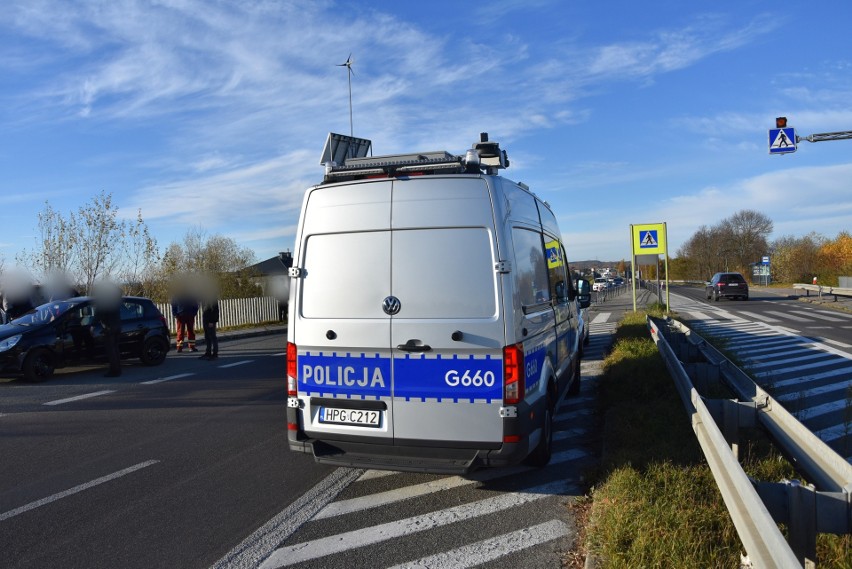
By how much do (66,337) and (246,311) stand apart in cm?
1641

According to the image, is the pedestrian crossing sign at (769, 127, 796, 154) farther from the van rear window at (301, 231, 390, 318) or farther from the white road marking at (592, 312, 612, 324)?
the van rear window at (301, 231, 390, 318)

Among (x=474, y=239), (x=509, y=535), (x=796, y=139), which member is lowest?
(x=509, y=535)

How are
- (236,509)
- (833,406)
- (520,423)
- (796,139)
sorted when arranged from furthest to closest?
(796,139)
(833,406)
(236,509)
(520,423)

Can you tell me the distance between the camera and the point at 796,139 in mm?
18750

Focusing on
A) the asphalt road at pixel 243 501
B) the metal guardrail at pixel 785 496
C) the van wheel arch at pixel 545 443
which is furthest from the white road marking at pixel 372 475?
the metal guardrail at pixel 785 496

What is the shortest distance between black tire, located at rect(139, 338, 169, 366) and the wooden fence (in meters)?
12.0

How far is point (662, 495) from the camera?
170 inches

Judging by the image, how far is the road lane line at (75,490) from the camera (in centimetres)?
498

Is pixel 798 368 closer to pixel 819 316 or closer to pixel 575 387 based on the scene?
pixel 575 387

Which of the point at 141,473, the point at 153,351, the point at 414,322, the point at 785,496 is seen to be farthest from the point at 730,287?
the point at 785,496

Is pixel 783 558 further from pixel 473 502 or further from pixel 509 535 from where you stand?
pixel 473 502

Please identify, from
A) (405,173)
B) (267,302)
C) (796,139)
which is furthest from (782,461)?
(267,302)

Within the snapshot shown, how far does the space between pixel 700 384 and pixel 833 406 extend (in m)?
2.22

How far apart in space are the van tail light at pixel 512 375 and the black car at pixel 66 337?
1100 cm
